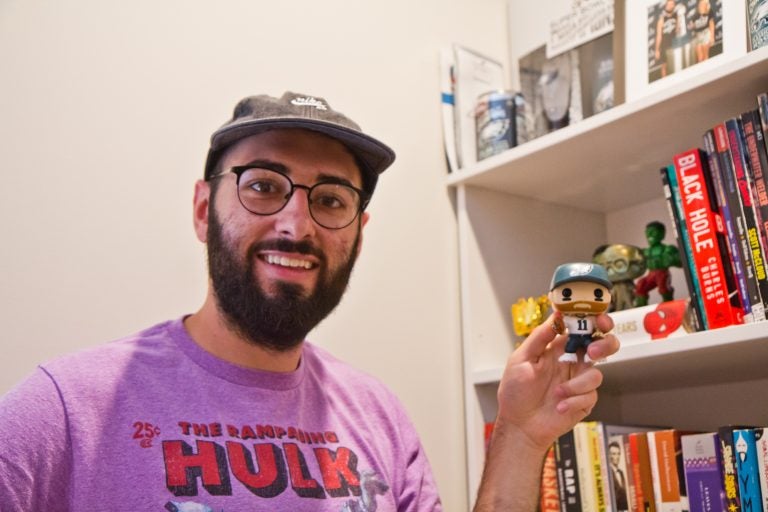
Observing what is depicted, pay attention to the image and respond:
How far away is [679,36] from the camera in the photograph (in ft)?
4.78

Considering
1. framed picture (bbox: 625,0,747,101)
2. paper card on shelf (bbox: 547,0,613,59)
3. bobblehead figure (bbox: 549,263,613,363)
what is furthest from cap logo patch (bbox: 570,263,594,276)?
paper card on shelf (bbox: 547,0,613,59)

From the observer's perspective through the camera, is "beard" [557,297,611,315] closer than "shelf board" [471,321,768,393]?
Yes

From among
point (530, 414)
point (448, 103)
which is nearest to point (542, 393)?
point (530, 414)

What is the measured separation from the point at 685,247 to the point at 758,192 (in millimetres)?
157

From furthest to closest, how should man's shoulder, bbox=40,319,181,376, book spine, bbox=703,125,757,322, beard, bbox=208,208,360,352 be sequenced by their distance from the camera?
book spine, bbox=703,125,757,322, beard, bbox=208,208,360,352, man's shoulder, bbox=40,319,181,376

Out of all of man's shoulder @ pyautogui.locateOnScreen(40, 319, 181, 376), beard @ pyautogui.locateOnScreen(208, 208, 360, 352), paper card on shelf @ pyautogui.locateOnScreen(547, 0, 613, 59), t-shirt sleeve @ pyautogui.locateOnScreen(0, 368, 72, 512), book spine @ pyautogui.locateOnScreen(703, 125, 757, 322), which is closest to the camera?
t-shirt sleeve @ pyautogui.locateOnScreen(0, 368, 72, 512)

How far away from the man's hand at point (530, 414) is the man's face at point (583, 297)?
0.06m

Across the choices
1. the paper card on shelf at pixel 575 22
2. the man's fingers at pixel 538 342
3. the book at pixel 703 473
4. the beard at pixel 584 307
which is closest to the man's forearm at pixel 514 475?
the man's fingers at pixel 538 342

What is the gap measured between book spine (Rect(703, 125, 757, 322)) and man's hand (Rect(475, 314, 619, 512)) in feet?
1.25

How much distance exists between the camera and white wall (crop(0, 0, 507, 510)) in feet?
4.06

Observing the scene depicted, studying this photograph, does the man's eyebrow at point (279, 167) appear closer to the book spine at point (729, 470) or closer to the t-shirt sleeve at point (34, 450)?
the t-shirt sleeve at point (34, 450)

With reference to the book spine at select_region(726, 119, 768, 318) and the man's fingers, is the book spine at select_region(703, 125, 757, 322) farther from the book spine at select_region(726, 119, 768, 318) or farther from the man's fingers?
the man's fingers

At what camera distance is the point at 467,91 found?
1816mm

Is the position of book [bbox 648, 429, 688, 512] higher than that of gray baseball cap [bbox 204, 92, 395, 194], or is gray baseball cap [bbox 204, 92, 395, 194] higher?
gray baseball cap [bbox 204, 92, 395, 194]
